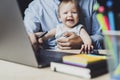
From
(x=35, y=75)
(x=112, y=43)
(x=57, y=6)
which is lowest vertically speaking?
(x=35, y=75)

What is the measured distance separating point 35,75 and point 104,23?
31 centimetres

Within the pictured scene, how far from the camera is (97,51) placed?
91 centimetres

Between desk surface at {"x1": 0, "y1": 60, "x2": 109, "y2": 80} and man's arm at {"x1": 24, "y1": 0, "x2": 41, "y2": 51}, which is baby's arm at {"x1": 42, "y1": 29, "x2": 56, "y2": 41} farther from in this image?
desk surface at {"x1": 0, "y1": 60, "x2": 109, "y2": 80}

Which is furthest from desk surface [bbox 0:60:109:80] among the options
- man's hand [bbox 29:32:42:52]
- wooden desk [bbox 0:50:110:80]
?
man's hand [bbox 29:32:42:52]

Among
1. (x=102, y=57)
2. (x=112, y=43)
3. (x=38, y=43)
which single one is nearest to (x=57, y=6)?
(x=38, y=43)

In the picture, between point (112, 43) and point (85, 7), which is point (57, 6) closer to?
point (85, 7)

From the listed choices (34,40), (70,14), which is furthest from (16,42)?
(70,14)

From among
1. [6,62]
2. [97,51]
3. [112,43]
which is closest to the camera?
[112,43]

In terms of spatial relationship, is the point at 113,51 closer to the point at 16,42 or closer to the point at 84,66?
the point at 84,66

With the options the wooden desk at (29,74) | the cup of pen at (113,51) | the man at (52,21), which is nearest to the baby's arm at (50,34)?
the man at (52,21)

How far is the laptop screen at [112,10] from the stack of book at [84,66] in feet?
0.55

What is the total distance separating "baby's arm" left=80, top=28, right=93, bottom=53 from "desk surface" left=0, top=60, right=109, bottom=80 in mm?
157

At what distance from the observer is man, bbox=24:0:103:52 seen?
0.92 meters

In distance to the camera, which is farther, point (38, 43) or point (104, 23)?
point (38, 43)
